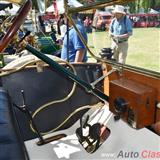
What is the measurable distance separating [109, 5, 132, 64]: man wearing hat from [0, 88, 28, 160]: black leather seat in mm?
738

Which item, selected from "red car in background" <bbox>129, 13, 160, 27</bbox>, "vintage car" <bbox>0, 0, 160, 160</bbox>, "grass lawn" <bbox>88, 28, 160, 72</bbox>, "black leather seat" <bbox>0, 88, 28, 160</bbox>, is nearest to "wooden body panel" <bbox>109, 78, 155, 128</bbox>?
"vintage car" <bbox>0, 0, 160, 160</bbox>

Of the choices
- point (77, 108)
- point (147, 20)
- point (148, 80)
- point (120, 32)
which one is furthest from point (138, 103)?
point (77, 108)

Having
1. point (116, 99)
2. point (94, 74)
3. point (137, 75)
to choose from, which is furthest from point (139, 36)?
point (94, 74)

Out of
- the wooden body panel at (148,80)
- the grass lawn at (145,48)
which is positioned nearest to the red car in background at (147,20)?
the grass lawn at (145,48)

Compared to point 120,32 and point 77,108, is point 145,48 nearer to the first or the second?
point 120,32

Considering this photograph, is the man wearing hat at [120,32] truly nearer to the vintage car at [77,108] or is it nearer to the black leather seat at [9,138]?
the vintage car at [77,108]

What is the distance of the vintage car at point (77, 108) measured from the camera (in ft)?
5.08

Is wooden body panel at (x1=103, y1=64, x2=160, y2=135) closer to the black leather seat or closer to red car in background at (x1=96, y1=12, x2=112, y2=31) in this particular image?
red car in background at (x1=96, y1=12, x2=112, y2=31)

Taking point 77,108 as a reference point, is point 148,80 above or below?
above

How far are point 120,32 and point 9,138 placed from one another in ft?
3.20

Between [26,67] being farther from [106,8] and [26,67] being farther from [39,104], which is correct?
[106,8]

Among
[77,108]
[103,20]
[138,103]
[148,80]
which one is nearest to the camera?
[138,103]

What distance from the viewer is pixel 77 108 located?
2.45m

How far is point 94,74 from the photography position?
7.88 feet
